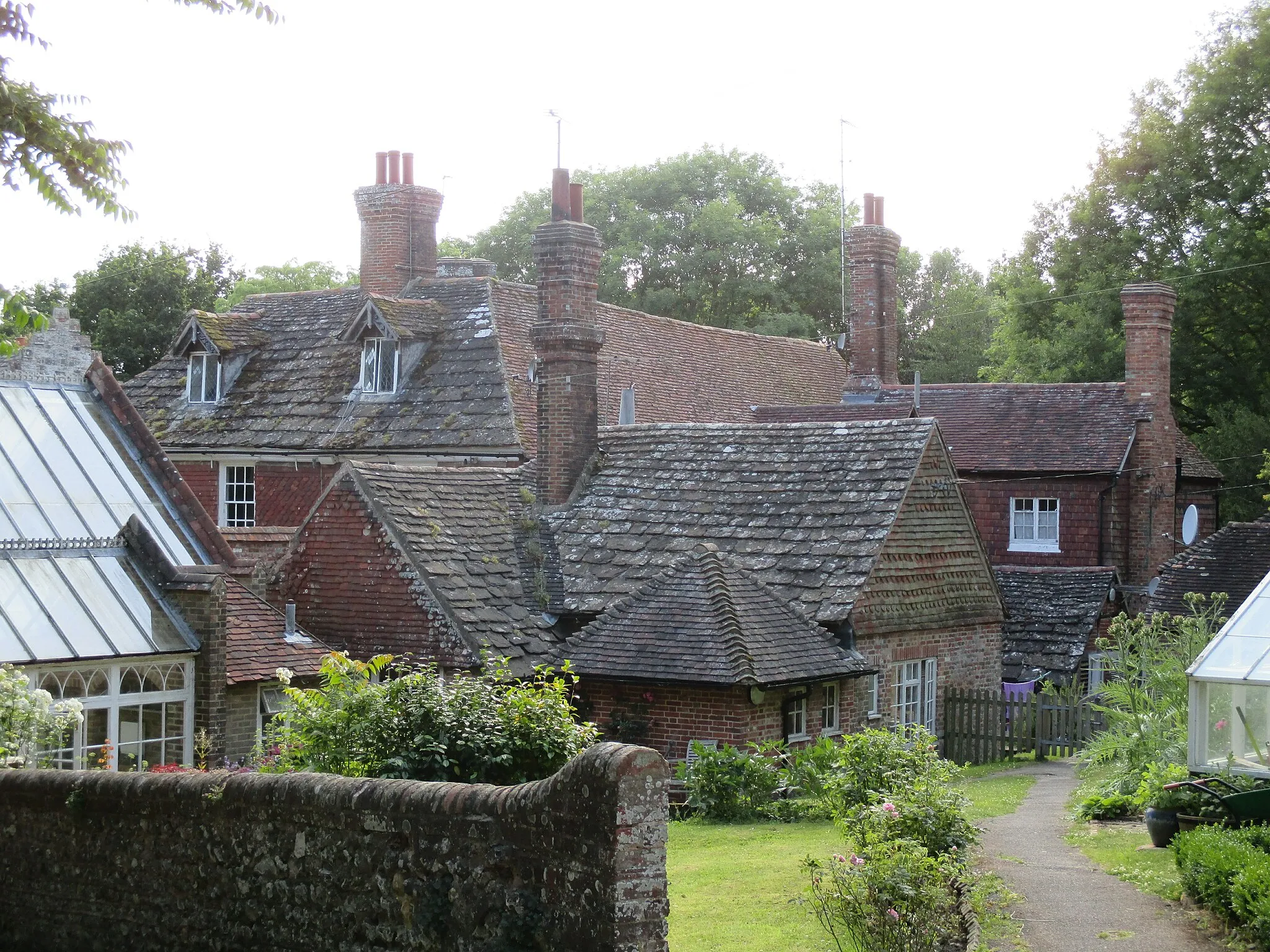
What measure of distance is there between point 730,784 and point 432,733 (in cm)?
736

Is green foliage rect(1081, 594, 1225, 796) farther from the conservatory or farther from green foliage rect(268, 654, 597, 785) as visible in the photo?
green foliage rect(268, 654, 597, 785)

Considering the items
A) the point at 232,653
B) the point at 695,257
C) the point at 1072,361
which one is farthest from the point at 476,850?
the point at 695,257

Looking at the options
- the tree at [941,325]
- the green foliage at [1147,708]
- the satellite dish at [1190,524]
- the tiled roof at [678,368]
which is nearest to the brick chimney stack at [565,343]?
the tiled roof at [678,368]

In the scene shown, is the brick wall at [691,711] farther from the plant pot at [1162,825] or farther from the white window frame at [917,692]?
the plant pot at [1162,825]

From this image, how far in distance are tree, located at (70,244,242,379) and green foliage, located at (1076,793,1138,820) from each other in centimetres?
4325

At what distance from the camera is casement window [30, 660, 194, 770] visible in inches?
624

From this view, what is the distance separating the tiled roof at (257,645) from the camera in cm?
1823

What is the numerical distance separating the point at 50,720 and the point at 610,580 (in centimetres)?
1079

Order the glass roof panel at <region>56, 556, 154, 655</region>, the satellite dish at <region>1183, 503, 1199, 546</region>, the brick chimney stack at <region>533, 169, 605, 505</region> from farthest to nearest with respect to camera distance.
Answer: the satellite dish at <region>1183, 503, 1199, 546</region>, the brick chimney stack at <region>533, 169, 605, 505</region>, the glass roof panel at <region>56, 556, 154, 655</region>

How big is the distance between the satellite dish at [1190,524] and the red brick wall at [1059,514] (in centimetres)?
359

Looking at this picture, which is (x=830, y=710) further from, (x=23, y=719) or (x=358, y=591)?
(x=23, y=719)

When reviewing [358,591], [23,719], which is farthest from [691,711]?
[23,719]

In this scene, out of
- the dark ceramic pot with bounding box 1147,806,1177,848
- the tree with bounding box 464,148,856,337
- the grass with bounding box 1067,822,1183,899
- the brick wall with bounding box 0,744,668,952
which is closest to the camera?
the brick wall with bounding box 0,744,668,952

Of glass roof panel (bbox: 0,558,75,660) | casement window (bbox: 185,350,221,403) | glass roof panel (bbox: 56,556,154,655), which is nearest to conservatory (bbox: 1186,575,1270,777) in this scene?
glass roof panel (bbox: 56,556,154,655)
